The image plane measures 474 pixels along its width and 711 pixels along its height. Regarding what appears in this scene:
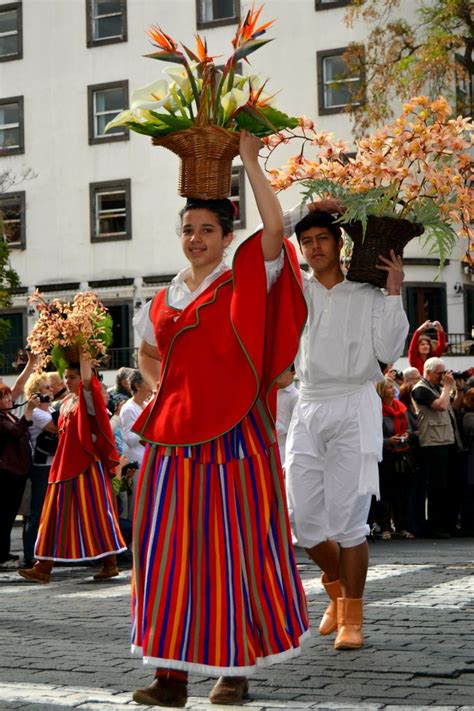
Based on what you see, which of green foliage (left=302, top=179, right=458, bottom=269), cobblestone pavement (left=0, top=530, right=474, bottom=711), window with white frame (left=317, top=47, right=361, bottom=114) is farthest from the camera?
window with white frame (left=317, top=47, right=361, bottom=114)

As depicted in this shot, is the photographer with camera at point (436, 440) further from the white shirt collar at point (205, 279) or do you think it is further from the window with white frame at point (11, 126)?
the window with white frame at point (11, 126)

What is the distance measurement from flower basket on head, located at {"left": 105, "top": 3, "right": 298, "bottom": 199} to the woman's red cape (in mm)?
418

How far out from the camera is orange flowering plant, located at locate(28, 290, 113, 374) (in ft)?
37.6

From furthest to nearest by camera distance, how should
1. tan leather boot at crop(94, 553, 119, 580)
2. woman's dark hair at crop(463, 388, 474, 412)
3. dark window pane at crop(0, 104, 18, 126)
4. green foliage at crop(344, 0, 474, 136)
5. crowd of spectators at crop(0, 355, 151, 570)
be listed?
dark window pane at crop(0, 104, 18, 126) → green foliage at crop(344, 0, 474, 136) → woman's dark hair at crop(463, 388, 474, 412) → crowd of spectators at crop(0, 355, 151, 570) → tan leather boot at crop(94, 553, 119, 580)

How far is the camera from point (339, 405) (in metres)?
7.06

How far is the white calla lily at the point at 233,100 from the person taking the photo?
587 cm

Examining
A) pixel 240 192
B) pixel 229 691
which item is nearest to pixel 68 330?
pixel 229 691

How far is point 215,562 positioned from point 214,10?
3542 centimetres

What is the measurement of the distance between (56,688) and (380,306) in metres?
2.62

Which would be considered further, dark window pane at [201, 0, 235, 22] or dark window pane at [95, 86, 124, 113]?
dark window pane at [95, 86, 124, 113]

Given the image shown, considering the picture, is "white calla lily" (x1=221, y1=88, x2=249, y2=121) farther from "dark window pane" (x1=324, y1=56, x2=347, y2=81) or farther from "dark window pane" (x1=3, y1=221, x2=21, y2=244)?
"dark window pane" (x1=3, y1=221, x2=21, y2=244)

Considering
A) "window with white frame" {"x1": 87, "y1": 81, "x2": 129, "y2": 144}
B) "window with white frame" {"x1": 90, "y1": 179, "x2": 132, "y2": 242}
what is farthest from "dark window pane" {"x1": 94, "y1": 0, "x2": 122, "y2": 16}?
"window with white frame" {"x1": 90, "y1": 179, "x2": 132, "y2": 242}

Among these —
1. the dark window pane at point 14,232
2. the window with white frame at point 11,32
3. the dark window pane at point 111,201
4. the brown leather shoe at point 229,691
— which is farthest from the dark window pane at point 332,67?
the brown leather shoe at point 229,691

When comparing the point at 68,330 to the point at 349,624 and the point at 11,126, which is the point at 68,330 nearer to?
the point at 349,624
